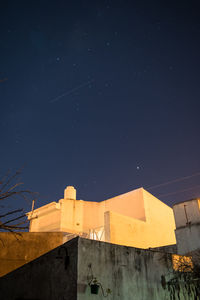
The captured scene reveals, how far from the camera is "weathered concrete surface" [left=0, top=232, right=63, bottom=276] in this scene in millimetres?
8258

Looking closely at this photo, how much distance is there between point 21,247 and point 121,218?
39.8ft

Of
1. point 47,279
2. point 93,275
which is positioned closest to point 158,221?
point 47,279

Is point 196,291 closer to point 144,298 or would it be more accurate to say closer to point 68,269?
point 144,298

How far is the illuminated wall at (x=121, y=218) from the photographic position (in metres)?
20.8

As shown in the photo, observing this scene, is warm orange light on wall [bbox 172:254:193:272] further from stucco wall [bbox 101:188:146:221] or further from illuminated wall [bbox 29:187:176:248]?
stucco wall [bbox 101:188:146:221]

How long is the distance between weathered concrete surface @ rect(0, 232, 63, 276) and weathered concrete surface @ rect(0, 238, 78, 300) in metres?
0.54

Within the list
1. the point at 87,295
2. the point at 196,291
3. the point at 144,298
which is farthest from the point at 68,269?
the point at 196,291

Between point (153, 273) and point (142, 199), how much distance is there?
17.1 metres

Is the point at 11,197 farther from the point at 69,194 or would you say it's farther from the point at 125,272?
the point at 69,194

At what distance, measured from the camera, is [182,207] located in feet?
48.8

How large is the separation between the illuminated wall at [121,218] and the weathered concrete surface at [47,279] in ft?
40.6

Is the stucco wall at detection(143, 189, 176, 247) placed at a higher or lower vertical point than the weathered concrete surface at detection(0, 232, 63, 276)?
higher

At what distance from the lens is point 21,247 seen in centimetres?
855

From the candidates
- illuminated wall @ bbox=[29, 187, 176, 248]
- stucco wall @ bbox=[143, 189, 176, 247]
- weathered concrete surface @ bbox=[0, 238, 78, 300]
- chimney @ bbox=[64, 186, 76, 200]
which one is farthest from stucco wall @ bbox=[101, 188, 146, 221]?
weathered concrete surface @ bbox=[0, 238, 78, 300]
